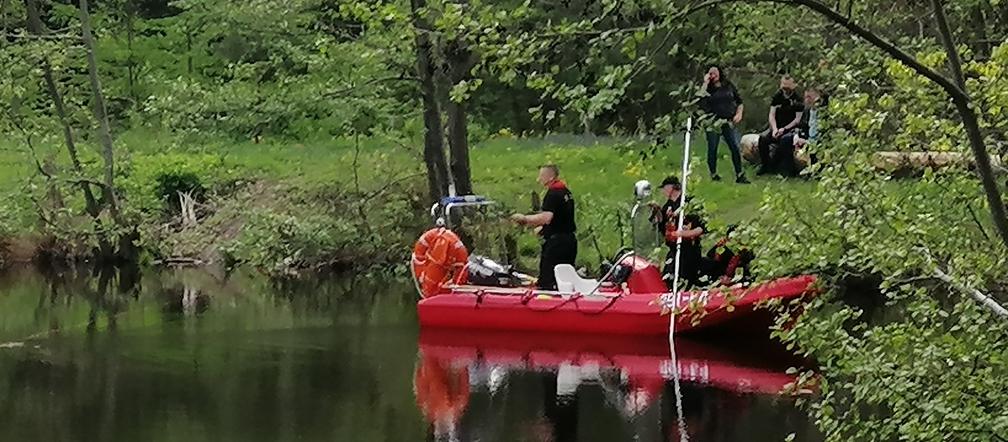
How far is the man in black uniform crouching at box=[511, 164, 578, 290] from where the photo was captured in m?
15.6

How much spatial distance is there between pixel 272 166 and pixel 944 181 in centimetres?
2158

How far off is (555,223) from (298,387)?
12.5 ft

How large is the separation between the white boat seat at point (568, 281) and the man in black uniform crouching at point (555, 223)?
90mm

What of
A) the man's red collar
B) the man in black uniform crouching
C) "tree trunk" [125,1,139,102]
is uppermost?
"tree trunk" [125,1,139,102]

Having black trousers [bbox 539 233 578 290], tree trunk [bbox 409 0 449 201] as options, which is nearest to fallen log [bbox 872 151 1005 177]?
black trousers [bbox 539 233 578 290]

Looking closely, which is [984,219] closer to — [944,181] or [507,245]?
[944,181]

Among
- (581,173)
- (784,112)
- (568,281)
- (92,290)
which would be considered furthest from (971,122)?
(581,173)

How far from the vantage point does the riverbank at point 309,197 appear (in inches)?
870

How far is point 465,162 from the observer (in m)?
21.3

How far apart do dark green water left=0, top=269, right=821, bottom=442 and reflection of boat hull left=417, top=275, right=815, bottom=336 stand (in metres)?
0.52

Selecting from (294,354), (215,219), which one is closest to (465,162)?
(215,219)

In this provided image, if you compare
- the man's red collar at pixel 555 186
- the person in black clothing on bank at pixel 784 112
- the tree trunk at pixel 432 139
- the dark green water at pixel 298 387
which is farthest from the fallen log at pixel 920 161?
the tree trunk at pixel 432 139

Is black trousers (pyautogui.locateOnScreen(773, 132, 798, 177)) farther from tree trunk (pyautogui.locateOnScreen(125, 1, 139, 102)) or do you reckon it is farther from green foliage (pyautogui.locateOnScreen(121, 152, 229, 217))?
tree trunk (pyautogui.locateOnScreen(125, 1, 139, 102))

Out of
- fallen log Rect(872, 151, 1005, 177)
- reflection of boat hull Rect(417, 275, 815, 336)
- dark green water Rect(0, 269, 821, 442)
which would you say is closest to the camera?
fallen log Rect(872, 151, 1005, 177)
